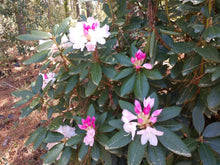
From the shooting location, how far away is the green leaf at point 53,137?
44.1 inches

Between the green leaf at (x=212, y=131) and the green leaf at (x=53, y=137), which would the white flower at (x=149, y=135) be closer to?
the green leaf at (x=212, y=131)

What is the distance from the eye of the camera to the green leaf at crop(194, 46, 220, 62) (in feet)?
2.76

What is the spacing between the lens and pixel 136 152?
0.82m

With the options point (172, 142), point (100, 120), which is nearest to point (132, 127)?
point (172, 142)

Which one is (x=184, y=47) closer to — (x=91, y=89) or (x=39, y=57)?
(x=91, y=89)

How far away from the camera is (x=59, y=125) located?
3.97 feet

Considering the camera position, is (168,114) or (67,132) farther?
(67,132)

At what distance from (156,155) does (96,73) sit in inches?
19.7

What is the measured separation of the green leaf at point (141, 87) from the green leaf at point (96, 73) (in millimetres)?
196

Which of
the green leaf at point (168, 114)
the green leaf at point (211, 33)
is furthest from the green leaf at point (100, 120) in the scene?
the green leaf at point (211, 33)

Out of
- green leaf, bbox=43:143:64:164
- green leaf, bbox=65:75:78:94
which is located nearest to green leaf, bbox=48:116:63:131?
green leaf, bbox=43:143:64:164

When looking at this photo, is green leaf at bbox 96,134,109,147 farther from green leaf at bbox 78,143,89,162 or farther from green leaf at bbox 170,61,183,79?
green leaf at bbox 170,61,183,79

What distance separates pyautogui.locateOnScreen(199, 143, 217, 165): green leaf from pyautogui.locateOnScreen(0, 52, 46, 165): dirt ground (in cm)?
103

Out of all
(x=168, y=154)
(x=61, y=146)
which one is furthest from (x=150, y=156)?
(x=61, y=146)
